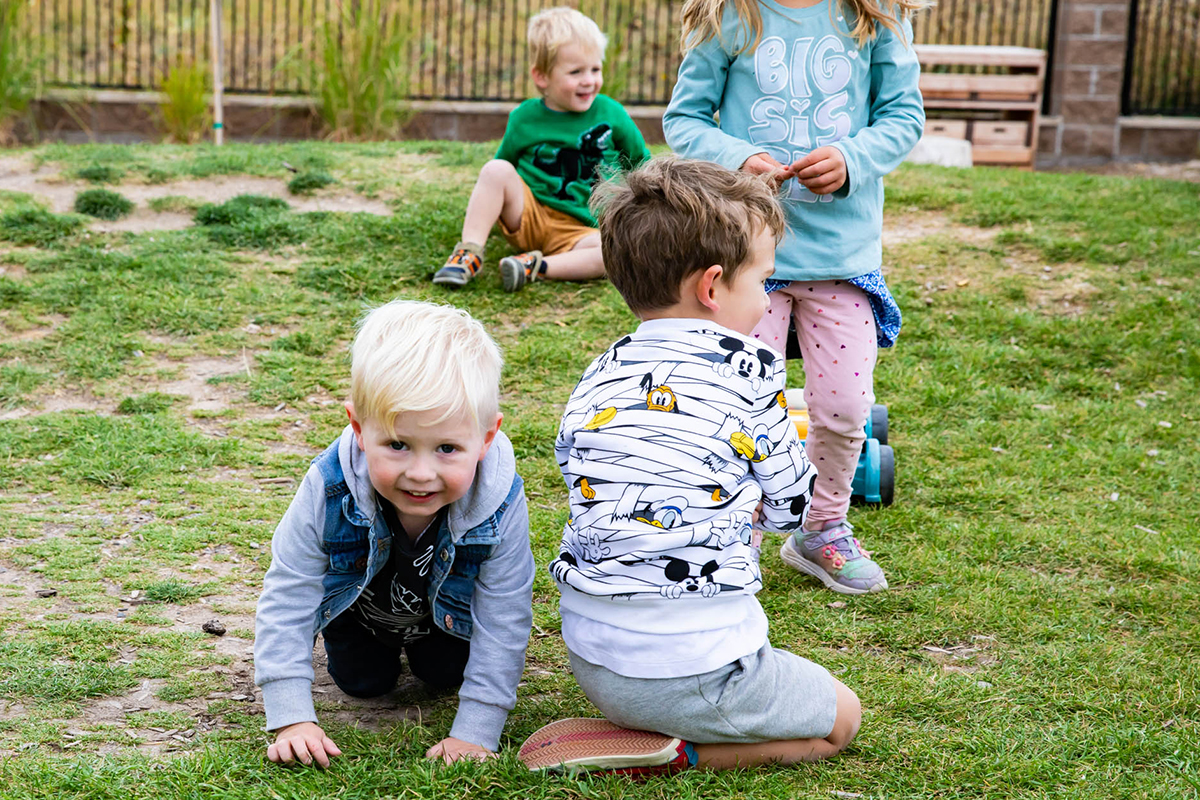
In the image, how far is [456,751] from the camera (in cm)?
220

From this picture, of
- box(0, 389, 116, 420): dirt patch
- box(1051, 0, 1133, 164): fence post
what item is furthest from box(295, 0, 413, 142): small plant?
box(1051, 0, 1133, 164): fence post

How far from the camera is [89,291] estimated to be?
17.4 feet

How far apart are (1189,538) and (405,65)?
791 cm

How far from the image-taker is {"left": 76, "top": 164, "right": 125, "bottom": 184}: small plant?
6777 mm

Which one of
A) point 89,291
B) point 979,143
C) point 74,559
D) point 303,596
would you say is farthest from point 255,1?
point 303,596

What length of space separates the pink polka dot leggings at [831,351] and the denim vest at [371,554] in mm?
1094

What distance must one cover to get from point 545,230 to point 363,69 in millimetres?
4497

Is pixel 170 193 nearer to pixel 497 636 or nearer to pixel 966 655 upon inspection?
pixel 497 636

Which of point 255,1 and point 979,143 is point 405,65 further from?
point 255,1

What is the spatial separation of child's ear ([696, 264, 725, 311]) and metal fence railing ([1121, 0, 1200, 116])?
11501 mm

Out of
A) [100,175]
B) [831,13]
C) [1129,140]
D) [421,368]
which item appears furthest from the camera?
[1129,140]

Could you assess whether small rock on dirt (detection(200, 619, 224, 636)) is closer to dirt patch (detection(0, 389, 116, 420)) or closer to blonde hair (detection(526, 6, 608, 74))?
dirt patch (detection(0, 389, 116, 420))

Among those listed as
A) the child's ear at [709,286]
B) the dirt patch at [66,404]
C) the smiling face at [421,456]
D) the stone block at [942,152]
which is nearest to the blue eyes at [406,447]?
the smiling face at [421,456]

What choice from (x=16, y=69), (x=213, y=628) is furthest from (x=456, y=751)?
(x=16, y=69)
